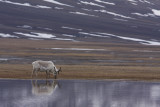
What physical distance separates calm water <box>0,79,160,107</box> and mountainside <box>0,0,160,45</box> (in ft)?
252

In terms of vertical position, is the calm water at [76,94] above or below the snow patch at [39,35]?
above

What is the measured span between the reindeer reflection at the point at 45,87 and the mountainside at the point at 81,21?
248 ft

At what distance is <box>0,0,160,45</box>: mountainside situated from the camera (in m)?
115

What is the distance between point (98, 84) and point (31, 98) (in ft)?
29.2

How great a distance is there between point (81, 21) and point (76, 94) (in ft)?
364

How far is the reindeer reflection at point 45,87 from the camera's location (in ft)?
82.1

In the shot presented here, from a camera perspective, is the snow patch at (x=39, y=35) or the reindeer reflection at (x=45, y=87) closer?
the reindeer reflection at (x=45, y=87)

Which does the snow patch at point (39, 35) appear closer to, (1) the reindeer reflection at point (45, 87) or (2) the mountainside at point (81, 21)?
(2) the mountainside at point (81, 21)

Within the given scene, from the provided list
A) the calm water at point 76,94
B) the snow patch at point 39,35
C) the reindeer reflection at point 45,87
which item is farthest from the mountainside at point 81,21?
the calm water at point 76,94

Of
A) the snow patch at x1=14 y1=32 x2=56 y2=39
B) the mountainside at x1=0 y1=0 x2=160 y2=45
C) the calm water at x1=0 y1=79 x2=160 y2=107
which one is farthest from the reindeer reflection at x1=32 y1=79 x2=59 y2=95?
the snow patch at x1=14 y1=32 x2=56 y2=39

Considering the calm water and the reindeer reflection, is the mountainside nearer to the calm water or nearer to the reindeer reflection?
the reindeer reflection

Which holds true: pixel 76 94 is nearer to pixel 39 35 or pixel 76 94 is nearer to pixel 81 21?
pixel 39 35

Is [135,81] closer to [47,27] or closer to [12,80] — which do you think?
[12,80]

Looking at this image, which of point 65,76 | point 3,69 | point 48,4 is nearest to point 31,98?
point 65,76
